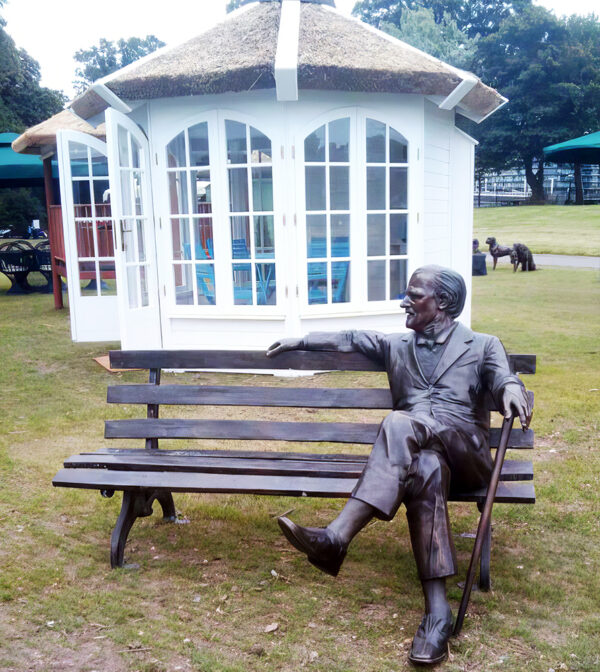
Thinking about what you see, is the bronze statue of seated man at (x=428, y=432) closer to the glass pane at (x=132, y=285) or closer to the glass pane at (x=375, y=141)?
the glass pane at (x=132, y=285)

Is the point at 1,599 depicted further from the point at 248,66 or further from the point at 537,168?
the point at 537,168

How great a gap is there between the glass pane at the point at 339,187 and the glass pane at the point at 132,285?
2185 mm

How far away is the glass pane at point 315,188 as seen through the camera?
7.90 meters

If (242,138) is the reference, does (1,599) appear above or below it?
below

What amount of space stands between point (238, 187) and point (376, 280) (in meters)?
1.79

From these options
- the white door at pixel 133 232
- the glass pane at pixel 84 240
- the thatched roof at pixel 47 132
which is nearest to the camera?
the white door at pixel 133 232

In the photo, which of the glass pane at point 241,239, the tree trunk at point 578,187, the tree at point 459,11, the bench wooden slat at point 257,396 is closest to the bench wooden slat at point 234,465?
the bench wooden slat at point 257,396

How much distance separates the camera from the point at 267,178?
25.9 feet

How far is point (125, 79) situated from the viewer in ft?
25.2

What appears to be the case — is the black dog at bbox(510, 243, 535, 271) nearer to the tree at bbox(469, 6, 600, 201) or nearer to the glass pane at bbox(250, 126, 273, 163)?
the glass pane at bbox(250, 126, 273, 163)

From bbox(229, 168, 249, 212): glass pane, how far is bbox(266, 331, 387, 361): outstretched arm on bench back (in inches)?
174

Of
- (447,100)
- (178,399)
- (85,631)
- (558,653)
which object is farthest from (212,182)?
(558,653)

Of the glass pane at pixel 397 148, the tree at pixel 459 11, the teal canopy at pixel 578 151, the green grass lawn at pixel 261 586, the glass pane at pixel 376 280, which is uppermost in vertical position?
the tree at pixel 459 11

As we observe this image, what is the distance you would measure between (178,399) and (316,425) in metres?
0.74
